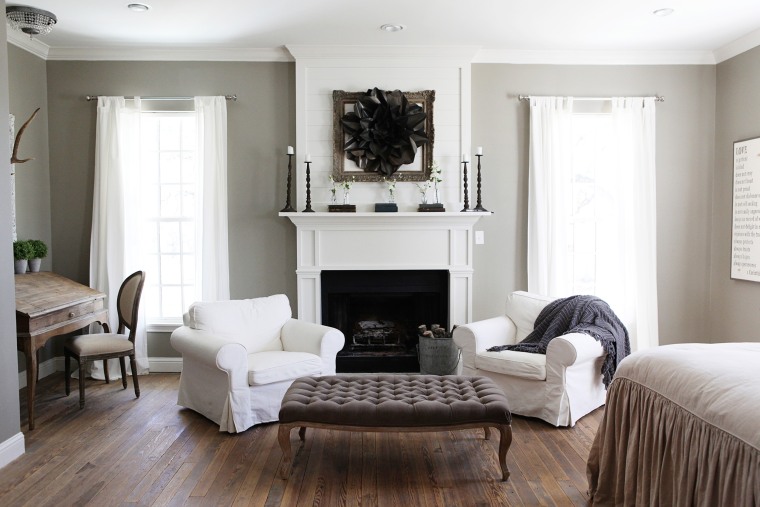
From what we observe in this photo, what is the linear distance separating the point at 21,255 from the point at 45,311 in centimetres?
83

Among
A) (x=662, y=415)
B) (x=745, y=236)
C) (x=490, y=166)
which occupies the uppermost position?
(x=490, y=166)

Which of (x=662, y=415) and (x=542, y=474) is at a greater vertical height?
(x=662, y=415)

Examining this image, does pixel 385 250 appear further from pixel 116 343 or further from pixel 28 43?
pixel 28 43

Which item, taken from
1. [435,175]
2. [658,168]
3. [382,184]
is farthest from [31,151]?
[658,168]

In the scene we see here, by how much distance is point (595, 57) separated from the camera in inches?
200

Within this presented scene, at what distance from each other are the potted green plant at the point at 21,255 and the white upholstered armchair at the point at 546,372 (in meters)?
3.25

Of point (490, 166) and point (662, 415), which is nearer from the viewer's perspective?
point (662, 415)

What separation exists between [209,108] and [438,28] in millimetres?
2038

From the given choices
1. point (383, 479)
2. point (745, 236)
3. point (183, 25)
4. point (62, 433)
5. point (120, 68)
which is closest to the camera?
point (383, 479)

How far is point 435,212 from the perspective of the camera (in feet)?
16.1

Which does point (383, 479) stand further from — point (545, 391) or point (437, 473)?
point (545, 391)

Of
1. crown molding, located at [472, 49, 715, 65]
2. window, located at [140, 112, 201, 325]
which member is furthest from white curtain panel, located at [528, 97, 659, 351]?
window, located at [140, 112, 201, 325]

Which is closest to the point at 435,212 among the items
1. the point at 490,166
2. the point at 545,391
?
the point at 490,166

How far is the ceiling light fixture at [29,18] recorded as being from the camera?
397 centimetres
